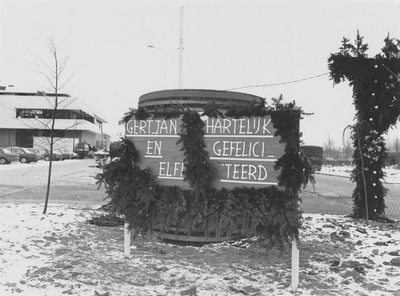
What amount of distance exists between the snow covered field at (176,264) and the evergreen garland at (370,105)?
1.49m

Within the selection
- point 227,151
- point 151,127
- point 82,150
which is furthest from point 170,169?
point 82,150

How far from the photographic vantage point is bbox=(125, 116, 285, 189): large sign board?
3.60 metres

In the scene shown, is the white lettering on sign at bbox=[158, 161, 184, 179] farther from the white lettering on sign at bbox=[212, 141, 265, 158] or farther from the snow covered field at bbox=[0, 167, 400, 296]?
the snow covered field at bbox=[0, 167, 400, 296]

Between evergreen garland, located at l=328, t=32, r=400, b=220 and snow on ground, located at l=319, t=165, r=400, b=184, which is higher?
evergreen garland, located at l=328, t=32, r=400, b=220

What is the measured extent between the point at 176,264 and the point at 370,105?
16.1 ft

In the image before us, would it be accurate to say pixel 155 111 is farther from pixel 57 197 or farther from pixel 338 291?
pixel 57 197

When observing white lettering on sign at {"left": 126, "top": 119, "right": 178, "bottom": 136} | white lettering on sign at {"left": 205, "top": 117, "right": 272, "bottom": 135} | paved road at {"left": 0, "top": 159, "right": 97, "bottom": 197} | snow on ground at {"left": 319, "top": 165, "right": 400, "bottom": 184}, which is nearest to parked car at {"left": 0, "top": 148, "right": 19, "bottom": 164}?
paved road at {"left": 0, "top": 159, "right": 97, "bottom": 197}

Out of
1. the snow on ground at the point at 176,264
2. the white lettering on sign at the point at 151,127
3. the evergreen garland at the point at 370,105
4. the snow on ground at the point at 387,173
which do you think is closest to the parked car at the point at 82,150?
the snow on ground at the point at 387,173

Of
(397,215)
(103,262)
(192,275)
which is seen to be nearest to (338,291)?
(192,275)

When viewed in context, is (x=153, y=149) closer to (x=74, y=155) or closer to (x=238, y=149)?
(x=238, y=149)

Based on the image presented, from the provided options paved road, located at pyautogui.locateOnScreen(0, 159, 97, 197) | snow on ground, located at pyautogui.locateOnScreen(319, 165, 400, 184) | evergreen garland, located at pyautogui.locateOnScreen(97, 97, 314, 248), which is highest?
evergreen garland, located at pyautogui.locateOnScreen(97, 97, 314, 248)

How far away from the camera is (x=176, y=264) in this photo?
13.6 ft

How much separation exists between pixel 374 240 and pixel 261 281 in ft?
7.41

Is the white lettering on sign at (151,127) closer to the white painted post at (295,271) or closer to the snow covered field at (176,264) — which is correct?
the snow covered field at (176,264)
